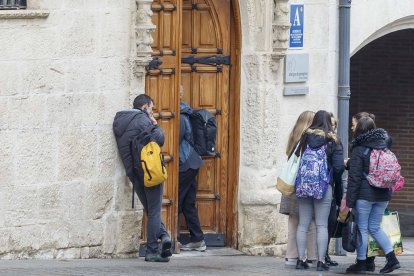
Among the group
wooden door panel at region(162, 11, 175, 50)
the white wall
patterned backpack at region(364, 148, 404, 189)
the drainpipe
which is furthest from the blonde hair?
the white wall

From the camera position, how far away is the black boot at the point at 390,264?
13.5 metres

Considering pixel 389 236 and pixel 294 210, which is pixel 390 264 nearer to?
pixel 389 236

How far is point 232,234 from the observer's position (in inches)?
602

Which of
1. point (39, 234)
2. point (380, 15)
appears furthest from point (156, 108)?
point (380, 15)

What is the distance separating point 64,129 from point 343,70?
4079 millimetres

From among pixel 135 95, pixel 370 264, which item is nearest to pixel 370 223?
pixel 370 264

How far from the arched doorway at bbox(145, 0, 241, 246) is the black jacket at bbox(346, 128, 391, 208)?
79.1 inches

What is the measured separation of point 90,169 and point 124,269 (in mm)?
1180

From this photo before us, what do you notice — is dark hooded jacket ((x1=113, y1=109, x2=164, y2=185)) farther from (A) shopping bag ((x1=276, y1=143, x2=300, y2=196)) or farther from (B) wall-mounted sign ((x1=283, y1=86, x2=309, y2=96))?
(B) wall-mounted sign ((x1=283, y1=86, x2=309, y2=96))

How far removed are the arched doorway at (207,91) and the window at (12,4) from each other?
72.5 inches

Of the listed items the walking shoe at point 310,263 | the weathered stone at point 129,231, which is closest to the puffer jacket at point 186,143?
the weathered stone at point 129,231

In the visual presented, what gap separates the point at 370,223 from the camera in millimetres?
13492

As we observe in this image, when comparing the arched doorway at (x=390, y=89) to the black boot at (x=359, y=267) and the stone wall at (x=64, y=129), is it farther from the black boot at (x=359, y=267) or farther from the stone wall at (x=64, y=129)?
the stone wall at (x=64, y=129)

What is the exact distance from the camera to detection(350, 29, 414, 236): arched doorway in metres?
20.8
